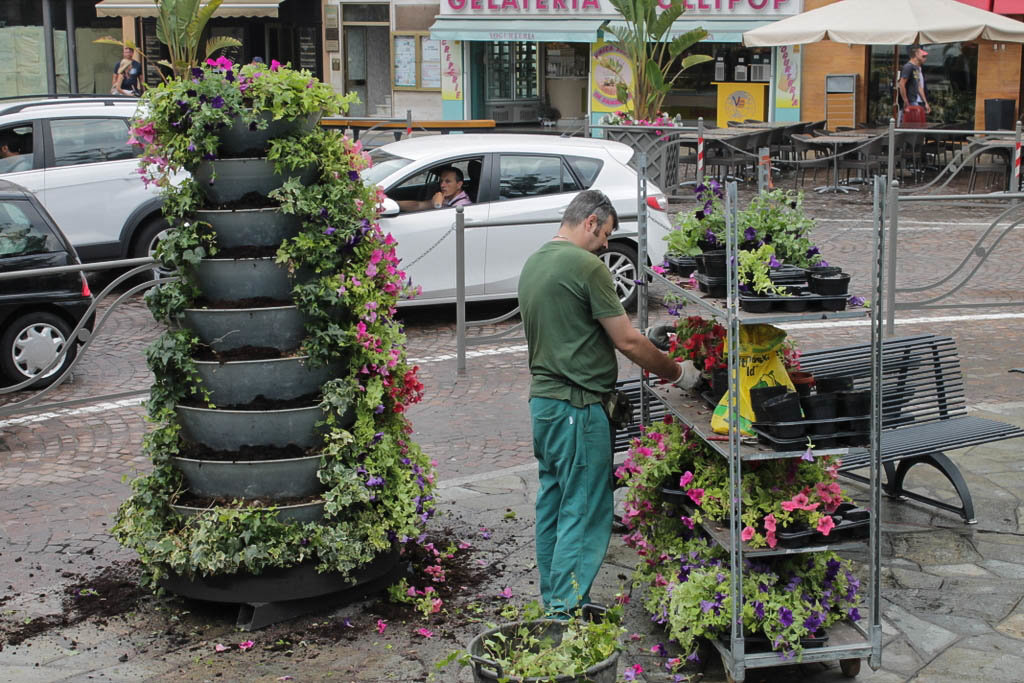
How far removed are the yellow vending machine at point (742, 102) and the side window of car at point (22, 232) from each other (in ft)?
59.2

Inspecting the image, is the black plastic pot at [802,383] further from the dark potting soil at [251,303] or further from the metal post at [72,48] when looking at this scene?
the metal post at [72,48]

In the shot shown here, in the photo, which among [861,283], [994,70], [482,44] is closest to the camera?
[861,283]

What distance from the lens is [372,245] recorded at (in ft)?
19.3

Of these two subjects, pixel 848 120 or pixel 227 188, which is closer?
pixel 227 188

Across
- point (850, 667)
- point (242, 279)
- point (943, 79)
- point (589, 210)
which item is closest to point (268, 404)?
point (242, 279)

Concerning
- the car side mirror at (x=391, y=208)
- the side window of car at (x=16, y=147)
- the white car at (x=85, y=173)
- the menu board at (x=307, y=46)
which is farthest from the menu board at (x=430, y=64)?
the car side mirror at (x=391, y=208)

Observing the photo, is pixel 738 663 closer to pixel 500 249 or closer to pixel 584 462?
pixel 584 462

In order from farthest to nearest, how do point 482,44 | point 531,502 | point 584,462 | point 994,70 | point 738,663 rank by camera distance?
point 482,44, point 994,70, point 531,502, point 584,462, point 738,663

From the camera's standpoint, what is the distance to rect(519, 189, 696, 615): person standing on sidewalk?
5.42 meters

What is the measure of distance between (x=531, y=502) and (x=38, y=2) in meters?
25.7

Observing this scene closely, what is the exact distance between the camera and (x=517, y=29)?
26547mm

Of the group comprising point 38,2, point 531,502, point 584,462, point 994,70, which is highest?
point 38,2

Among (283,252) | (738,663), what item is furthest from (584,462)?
(283,252)

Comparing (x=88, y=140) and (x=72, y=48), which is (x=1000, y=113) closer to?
(x=88, y=140)
